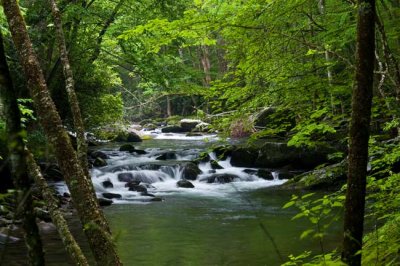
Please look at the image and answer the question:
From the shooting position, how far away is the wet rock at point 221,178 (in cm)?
1670

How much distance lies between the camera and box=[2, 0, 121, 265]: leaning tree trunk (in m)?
3.99

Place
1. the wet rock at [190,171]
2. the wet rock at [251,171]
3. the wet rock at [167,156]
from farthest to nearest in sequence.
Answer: the wet rock at [167,156], the wet rock at [251,171], the wet rock at [190,171]

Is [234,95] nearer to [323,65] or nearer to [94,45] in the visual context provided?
[323,65]

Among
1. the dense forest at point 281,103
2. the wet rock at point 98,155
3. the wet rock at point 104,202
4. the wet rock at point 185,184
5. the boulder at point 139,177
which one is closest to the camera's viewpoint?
the dense forest at point 281,103

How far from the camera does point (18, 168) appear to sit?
1.90m

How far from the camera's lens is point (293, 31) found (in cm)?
493

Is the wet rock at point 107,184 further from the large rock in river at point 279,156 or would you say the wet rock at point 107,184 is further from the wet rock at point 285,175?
the wet rock at point 285,175

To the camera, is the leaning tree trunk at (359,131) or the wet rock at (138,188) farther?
the wet rock at (138,188)

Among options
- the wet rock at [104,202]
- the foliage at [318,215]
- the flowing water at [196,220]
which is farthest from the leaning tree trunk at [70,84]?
the wet rock at [104,202]

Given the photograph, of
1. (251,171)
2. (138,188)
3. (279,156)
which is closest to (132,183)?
(138,188)

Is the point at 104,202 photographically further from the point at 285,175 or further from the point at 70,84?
the point at 70,84

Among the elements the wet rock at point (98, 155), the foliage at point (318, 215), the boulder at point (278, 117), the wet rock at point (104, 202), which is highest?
the boulder at point (278, 117)

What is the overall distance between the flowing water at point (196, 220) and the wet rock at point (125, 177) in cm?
12

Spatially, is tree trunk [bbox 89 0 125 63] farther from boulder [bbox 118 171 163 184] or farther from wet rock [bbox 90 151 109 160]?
wet rock [bbox 90 151 109 160]
